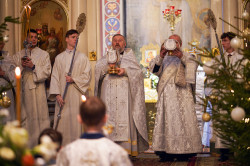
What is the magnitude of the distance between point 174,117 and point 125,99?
899 mm

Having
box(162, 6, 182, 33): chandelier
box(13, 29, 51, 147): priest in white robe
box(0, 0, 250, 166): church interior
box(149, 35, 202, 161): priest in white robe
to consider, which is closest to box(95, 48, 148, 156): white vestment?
box(149, 35, 202, 161): priest in white robe

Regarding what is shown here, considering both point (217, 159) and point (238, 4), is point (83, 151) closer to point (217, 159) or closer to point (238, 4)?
point (217, 159)

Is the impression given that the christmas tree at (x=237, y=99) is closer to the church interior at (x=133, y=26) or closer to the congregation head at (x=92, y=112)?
the congregation head at (x=92, y=112)

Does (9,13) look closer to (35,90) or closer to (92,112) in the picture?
(35,90)

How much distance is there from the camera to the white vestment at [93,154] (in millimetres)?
2891

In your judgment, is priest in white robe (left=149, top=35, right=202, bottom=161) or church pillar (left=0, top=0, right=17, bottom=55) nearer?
priest in white robe (left=149, top=35, right=202, bottom=161)

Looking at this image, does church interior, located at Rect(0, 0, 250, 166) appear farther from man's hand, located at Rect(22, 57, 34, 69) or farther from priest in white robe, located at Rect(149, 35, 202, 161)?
priest in white robe, located at Rect(149, 35, 202, 161)

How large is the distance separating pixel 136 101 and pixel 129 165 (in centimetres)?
463

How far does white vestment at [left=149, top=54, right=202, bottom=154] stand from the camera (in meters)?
7.29

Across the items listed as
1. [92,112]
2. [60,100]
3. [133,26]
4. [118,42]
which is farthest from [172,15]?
[92,112]

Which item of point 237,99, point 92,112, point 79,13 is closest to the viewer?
point 92,112

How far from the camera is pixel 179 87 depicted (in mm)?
7527

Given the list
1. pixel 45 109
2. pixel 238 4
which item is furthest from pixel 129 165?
pixel 238 4

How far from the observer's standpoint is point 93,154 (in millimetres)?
2893
